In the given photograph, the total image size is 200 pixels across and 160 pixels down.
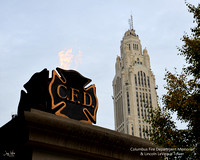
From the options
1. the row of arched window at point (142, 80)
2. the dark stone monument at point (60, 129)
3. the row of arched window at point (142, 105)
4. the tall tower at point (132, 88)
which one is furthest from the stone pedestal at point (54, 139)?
the row of arched window at point (142, 80)

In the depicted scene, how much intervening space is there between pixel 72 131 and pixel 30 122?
2.64ft

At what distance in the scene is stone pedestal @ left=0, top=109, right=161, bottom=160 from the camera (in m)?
4.45

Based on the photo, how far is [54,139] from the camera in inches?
182

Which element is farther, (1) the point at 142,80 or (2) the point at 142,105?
(1) the point at 142,80

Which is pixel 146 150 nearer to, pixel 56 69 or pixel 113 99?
pixel 56 69

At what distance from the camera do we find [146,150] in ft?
19.1

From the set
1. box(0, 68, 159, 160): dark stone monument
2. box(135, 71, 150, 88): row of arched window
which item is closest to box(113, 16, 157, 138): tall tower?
box(135, 71, 150, 88): row of arched window

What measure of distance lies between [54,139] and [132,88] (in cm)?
9546

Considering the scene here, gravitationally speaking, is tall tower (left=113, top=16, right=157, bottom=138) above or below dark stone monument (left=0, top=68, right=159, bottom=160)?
above

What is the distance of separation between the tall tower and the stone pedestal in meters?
87.4

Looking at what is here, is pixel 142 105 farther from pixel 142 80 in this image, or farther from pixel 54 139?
pixel 54 139

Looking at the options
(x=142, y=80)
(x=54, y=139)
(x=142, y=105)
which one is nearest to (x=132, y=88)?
(x=142, y=80)

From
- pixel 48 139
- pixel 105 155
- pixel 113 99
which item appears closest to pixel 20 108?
pixel 48 139

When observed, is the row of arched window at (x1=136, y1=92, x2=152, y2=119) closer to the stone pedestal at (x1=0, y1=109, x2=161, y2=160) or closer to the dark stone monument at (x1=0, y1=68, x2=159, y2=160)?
the dark stone monument at (x1=0, y1=68, x2=159, y2=160)
